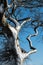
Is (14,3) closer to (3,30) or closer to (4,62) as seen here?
(3,30)

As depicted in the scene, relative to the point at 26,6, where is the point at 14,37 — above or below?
below

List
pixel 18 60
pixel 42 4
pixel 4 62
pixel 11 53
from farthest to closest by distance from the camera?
pixel 4 62, pixel 42 4, pixel 11 53, pixel 18 60

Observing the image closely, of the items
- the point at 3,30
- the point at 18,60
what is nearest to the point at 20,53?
the point at 18,60

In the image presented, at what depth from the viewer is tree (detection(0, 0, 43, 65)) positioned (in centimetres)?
952

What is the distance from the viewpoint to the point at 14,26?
1004cm

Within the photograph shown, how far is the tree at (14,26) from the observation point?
9.52 m

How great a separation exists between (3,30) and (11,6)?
1.10 metres

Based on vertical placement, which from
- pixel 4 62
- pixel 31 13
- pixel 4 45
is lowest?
pixel 4 62

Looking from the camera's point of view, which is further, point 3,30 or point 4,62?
point 4,62

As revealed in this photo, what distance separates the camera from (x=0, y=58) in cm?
A: 1139

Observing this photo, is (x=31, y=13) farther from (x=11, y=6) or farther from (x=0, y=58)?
(x=0, y=58)

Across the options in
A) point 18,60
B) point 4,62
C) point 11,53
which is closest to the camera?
point 18,60

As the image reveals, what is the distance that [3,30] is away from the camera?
9.86 m

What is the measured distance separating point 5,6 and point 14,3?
3.13 ft
